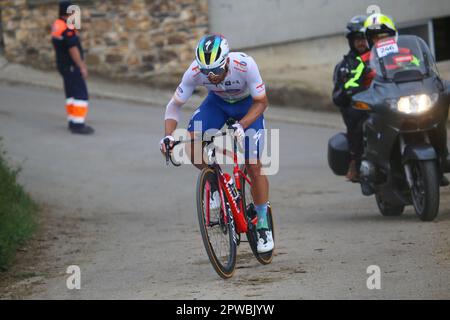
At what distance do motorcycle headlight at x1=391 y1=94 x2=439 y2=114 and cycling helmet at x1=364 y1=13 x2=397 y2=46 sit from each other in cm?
123

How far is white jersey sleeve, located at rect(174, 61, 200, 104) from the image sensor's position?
8297mm

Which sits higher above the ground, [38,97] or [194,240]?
[38,97]

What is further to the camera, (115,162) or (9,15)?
(9,15)

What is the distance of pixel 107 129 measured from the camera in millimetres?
17266

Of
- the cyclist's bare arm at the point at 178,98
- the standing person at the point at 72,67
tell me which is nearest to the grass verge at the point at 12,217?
the cyclist's bare arm at the point at 178,98

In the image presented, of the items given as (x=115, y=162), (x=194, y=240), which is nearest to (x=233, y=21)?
(x=115, y=162)

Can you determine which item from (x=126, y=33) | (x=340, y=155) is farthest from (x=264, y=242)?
(x=126, y=33)

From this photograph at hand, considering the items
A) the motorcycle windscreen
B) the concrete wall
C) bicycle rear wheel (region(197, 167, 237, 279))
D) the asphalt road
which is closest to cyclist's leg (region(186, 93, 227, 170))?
bicycle rear wheel (region(197, 167, 237, 279))

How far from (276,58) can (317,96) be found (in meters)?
1.59

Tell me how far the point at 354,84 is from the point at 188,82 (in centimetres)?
305

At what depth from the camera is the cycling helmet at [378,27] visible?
1085 centimetres

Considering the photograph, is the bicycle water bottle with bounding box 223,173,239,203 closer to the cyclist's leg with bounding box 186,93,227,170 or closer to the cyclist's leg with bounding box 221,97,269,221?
the cyclist's leg with bounding box 186,93,227,170
